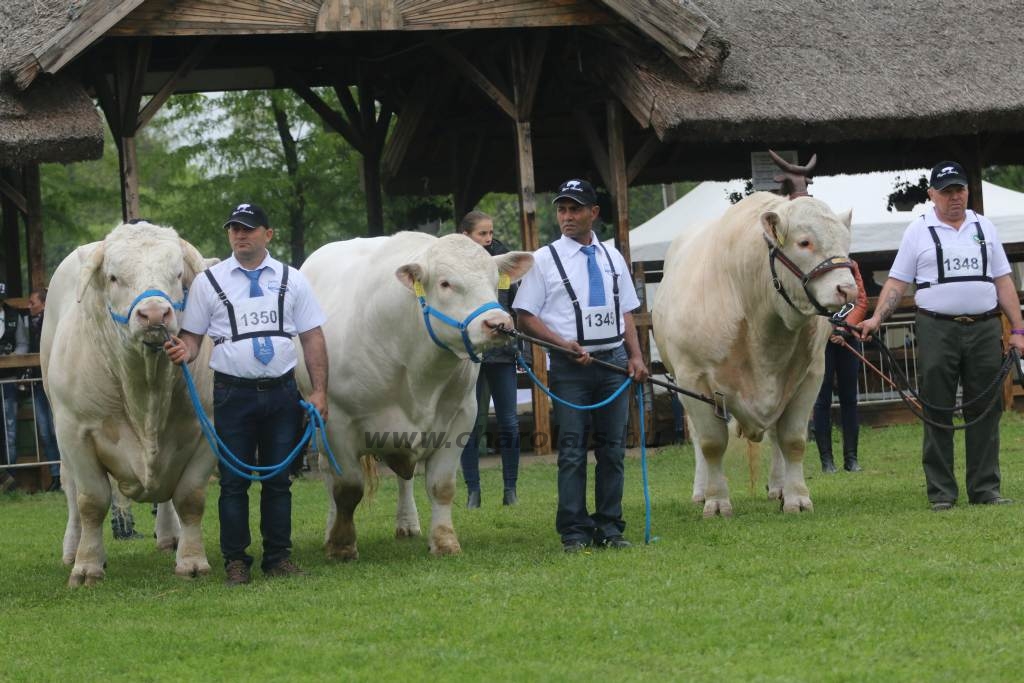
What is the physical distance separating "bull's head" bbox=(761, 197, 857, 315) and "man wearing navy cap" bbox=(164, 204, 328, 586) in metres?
2.92

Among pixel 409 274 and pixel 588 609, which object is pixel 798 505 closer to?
pixel 409 274

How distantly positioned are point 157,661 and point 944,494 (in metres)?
5.32

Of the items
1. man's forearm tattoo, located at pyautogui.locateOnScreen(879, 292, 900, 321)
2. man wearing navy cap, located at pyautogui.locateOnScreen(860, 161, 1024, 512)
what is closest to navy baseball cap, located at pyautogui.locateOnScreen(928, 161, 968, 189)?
man wearing navy cap, located at pyautogui.locateOnScreen(860, 161, 1024, 512)

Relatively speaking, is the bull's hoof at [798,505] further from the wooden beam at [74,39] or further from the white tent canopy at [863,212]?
the white tent canopy at [863,212]

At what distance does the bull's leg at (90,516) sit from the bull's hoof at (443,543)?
6.12 ft

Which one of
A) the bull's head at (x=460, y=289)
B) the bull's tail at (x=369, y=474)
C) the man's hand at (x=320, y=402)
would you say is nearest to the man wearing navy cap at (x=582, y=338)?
the bull's head at (x=460, y=289)

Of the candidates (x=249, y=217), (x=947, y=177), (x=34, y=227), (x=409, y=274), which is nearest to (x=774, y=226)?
(x=947, y=177)

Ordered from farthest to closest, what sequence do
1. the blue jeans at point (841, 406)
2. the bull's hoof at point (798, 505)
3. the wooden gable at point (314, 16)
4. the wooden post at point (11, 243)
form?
the wooden post at point (11, 243)
the wooden gable at point (314, 16)
the blue jeans at point (841, 406)
the bull's hoof at point (798, 505)

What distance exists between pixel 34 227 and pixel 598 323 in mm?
10185

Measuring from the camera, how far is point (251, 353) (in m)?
8.22

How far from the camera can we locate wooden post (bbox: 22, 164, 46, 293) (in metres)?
16.6

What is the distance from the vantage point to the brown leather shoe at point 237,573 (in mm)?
8391

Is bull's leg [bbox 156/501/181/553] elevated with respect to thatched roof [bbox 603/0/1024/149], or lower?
lower

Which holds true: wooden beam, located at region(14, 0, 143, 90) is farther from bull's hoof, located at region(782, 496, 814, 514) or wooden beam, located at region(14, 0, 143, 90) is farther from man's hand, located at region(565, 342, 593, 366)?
bull's hoof, located at region(782, 496, 814, 514)
